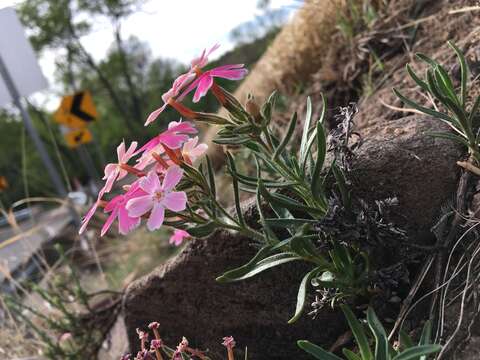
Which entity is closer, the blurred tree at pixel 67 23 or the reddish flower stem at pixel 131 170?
the reddish flower stem at pixel 131 170

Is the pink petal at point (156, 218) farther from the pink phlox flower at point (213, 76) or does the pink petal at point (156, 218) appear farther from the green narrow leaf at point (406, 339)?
the green narrow leaf at point (406, 339)

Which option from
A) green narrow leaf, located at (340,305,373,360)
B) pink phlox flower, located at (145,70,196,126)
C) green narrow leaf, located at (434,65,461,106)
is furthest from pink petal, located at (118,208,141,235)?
green narrow leaf, located at (434,65,461,106)

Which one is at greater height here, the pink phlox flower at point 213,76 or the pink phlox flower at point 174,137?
the pink phlox flower at point 213,76

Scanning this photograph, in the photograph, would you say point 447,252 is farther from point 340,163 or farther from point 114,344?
Answer: point 114,344

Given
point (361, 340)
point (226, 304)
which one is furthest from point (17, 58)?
point (361, 340)

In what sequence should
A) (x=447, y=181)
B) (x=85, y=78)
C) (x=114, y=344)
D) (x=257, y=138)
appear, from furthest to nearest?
1. (x=85, y=78)
2. (x=114, y=344)
3. (x=447, y=181)
4. (x=257, y=138)

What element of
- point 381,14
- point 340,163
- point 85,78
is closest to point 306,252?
point 340,163

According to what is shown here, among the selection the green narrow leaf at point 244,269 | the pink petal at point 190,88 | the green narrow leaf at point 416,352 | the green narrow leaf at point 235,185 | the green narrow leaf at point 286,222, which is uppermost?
the pink petal at point 190,88

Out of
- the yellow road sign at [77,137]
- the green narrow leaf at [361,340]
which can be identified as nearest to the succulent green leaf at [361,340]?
the green narrow leaf at [361,340]
